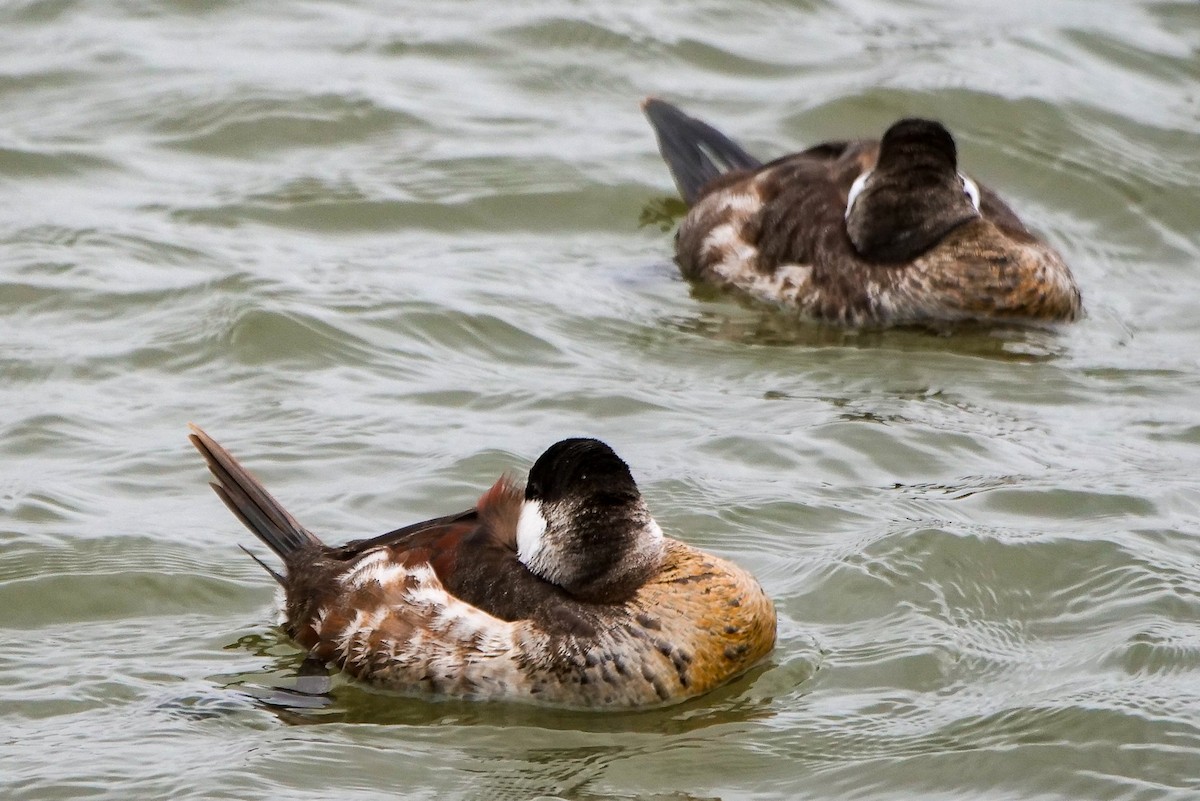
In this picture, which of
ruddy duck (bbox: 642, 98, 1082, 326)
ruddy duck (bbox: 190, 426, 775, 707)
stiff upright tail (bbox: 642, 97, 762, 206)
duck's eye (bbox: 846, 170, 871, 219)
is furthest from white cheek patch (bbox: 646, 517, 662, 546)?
stiff upright tail (bbox: 642, 97, 762, 206)

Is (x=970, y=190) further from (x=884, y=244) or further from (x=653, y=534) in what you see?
(x=653, y=534)

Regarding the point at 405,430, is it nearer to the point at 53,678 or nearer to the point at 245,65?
the point at 53,678

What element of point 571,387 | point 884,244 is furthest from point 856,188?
point 571,387

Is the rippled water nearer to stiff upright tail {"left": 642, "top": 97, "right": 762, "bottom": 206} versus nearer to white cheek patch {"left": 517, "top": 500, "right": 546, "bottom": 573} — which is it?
stiff upright tail {"left": 642, "top": 97, "right": 762, "bottom": 206}

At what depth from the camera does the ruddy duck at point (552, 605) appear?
21.7 ft

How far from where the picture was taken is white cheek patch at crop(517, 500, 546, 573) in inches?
263

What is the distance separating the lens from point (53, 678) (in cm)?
685

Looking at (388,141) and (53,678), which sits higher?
(388,141)

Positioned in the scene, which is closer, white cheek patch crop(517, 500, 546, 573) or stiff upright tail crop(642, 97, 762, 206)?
white cheek patch crop(517, 500, 546, 573)

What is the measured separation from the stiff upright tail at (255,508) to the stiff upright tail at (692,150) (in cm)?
520

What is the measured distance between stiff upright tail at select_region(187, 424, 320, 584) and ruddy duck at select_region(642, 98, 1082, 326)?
4108 millimetres


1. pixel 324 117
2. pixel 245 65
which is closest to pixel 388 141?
pixel 324 117

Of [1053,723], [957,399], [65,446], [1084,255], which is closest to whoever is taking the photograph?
[1053,723]

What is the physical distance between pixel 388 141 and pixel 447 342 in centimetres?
318
